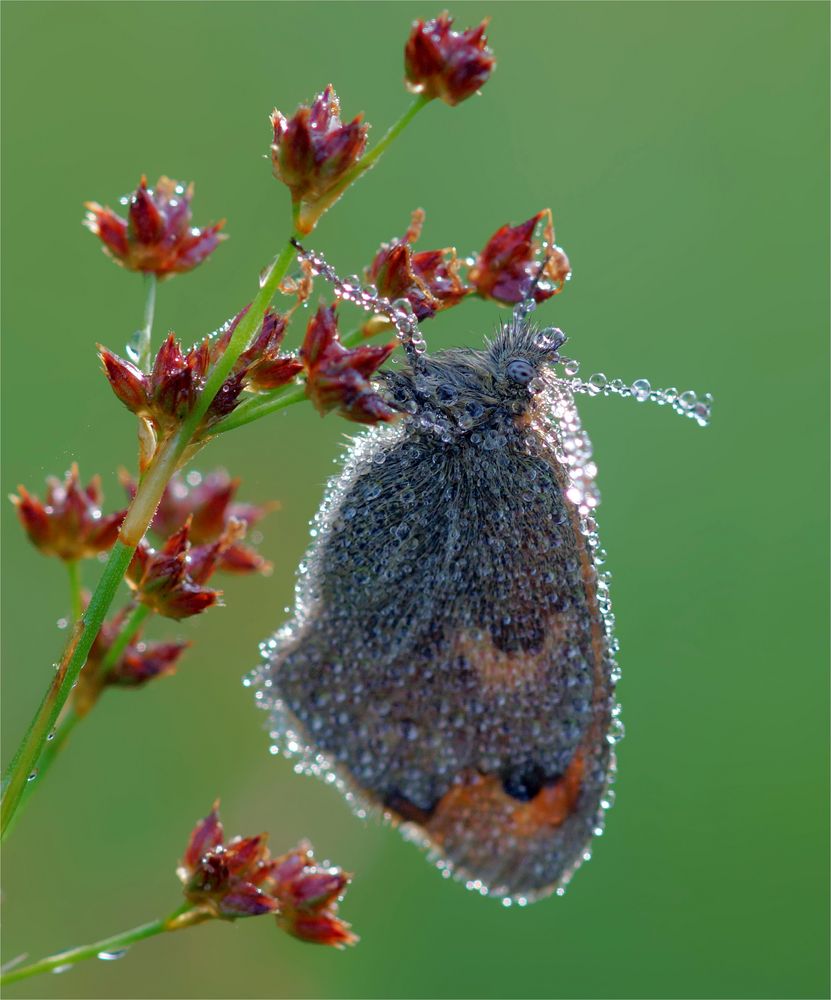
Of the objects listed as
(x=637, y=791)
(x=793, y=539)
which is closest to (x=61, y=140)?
(x=637, y=791)

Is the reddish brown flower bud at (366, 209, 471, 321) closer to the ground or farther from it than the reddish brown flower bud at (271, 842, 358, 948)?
farther from it

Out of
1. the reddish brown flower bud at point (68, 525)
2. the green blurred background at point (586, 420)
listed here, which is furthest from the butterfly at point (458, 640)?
the green blurred background at point (586, 420)

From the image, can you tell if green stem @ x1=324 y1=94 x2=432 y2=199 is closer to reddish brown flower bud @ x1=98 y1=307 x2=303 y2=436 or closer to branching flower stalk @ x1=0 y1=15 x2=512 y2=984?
branching flower stalk @ x1=0 y1=15 x2=512 y2=984

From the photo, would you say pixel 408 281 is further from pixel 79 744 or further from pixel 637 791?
pixel 637 791

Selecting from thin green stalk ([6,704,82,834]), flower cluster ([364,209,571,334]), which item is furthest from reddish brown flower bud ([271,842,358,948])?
flower cluster ([364,209,571,334])

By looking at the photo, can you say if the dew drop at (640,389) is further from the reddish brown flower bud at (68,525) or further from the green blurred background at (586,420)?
the green blurred background at (586,420)
